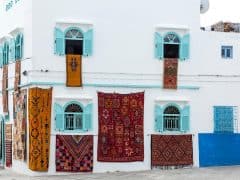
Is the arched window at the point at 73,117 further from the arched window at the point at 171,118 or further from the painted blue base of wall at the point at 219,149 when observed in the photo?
→ the painted blue base of wall at the point at 219,149

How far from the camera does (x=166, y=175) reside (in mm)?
20188

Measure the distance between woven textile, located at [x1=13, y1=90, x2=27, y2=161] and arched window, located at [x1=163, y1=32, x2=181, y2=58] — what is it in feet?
16.4

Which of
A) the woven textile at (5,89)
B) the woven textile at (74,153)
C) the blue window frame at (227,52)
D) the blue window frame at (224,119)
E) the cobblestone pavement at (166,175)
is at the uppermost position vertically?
the blue window frame at (227,52)

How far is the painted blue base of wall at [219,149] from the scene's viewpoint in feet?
72.8

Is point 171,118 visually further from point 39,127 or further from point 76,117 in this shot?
point 39,127

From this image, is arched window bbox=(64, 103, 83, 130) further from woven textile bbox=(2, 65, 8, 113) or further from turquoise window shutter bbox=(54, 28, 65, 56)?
woven textile bbox=(2, 65, 8, 113)

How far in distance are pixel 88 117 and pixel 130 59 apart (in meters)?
2.46

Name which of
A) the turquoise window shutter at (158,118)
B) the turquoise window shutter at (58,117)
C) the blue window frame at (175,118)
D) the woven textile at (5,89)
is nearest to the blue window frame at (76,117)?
the turquoise window shutter at (58,117)

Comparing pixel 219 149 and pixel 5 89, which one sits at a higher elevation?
pixel 5 89

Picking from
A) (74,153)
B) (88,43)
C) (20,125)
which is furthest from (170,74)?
(20,125)

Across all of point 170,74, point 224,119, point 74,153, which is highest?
point 170,74

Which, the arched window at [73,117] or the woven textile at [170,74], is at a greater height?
the woven textile at [170,74]

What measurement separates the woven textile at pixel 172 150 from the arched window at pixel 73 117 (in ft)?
8.54

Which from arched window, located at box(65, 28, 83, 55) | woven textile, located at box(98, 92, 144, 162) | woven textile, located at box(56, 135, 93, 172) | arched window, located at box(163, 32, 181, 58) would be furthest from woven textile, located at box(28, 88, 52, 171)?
arched window, located at box(163, 32, 181, 58)
